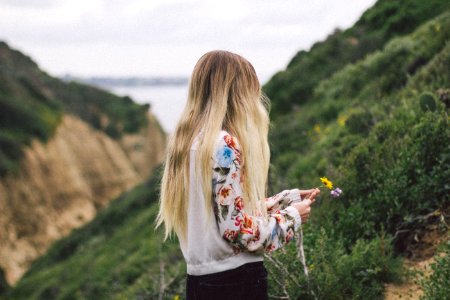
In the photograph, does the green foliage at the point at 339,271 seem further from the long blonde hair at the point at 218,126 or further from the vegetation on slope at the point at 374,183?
the long blonde hair at the point at 218,126

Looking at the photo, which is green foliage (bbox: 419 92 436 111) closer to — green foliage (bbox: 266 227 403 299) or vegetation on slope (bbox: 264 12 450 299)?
vegetation on slope (bbox: 264 12 450 299)

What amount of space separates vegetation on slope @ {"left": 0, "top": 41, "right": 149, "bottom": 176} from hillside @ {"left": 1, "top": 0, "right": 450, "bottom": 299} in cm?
2473

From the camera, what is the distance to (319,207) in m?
5.34

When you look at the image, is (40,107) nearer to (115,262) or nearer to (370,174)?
(115,262)

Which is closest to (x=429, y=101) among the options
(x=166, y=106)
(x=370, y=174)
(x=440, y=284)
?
(x=370, y=174)

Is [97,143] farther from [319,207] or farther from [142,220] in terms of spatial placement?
[319,207]

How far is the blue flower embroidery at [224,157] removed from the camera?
2.30m

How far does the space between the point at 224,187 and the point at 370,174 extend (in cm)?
310

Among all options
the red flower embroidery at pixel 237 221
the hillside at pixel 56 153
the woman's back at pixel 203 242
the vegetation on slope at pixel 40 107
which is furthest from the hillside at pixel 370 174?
the vegetation on slope at pixel 40 107

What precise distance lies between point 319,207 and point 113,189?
132ft

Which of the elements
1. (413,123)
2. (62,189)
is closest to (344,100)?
(413,123)

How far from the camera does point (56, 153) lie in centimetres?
3828

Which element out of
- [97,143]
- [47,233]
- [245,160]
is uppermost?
[97,143]

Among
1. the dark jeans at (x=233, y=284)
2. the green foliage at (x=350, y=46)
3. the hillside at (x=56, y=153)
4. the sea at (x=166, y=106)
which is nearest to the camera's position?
the dark jeans at (x=233, y=284)
